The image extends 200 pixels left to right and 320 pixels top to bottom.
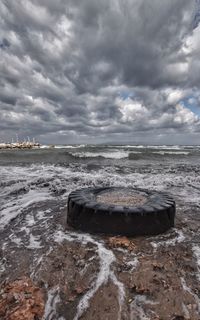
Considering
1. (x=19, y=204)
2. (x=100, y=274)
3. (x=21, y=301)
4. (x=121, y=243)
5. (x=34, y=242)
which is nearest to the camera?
(x=21, y=301)

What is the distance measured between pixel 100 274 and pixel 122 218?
93 cm

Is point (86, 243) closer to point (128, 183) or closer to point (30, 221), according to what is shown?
point (30, 221)

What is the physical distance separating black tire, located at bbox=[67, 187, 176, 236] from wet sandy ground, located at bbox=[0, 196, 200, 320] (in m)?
Answer: 0.13

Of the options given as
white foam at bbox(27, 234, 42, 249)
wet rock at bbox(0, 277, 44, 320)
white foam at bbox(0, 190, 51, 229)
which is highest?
wet rock at bbox(0, 277, 44, 320)

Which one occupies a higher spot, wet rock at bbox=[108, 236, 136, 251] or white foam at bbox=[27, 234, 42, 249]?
wet rock at bbox=[108, 236, 136, 251]

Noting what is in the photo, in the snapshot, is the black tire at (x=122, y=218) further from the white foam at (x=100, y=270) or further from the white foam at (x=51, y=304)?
the white foam at (x=51, y=304)

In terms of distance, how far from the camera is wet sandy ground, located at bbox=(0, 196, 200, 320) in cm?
188

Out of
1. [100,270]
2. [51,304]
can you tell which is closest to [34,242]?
[100,270]

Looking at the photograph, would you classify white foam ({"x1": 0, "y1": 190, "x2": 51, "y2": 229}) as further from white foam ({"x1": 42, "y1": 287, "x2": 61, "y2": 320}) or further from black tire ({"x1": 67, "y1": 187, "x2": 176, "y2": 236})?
white foam ({"x1": 42, "y1": 287, "x2": 61, "y2": 320})

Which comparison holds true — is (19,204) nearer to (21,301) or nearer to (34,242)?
(34,242)

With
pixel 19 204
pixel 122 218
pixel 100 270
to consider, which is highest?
pixel 122 218

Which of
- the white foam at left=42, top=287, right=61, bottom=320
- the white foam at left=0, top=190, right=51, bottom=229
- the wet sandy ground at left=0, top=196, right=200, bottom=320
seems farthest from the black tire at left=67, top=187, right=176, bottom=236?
the white foam at left=0, top=190, right=51, bottom=229

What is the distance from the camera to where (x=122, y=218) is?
3141 millimetres

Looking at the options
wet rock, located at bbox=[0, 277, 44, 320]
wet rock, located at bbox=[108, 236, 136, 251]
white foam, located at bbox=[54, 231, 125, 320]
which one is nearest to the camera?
wet rock, located at bbox=[0, 277, 44, 320]
